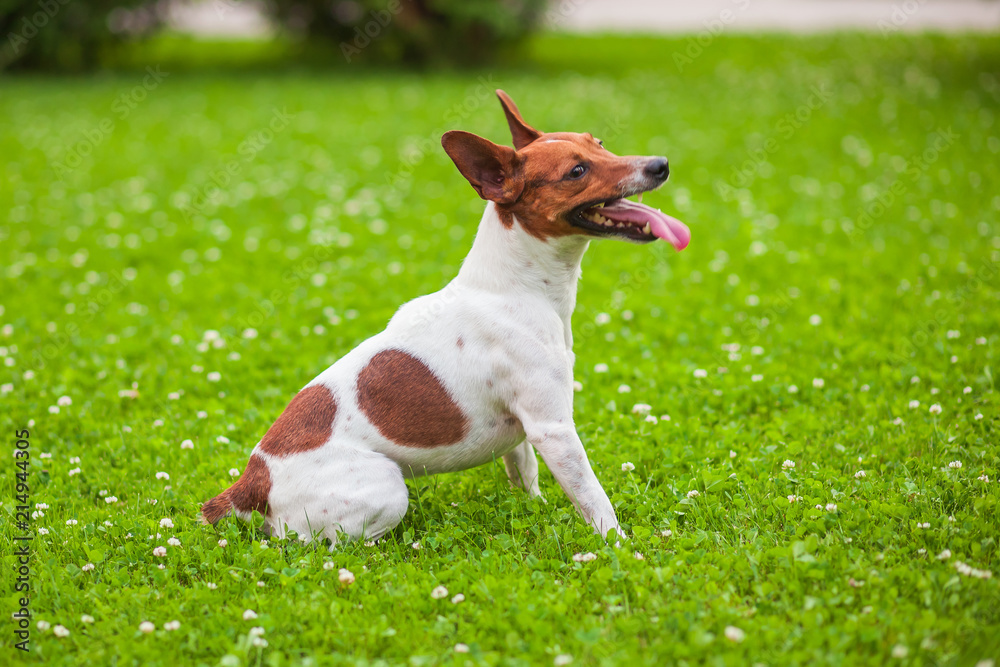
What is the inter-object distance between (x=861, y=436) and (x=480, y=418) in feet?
8.42

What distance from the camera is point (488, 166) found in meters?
4.15

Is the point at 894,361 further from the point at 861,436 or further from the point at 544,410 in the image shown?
the point at 544,410

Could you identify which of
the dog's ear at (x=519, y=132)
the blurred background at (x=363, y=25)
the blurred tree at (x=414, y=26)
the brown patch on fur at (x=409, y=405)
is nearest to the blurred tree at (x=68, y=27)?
the blurred background at (x=363, y=25)

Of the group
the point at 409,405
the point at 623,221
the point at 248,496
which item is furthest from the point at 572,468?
the point at 248,496

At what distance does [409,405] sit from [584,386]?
7.63 ft

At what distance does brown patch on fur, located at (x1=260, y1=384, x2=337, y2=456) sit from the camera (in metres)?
4.14

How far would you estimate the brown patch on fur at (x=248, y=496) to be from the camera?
13.9 ft

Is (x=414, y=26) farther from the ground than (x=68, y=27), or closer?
farther from the ground

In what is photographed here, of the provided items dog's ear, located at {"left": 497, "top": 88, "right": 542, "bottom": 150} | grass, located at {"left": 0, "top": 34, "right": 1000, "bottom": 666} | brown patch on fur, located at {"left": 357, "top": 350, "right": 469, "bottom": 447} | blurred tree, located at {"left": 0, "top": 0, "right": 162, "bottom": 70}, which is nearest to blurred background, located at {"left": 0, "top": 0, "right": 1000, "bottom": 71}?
blurred tree, located at {"left": 0, "top": 0, "right": 162, "bottom": 70}

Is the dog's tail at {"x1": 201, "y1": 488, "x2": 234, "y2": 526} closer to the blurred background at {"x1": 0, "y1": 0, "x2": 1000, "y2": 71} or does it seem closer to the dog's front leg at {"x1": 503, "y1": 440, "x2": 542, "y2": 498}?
the dog's front leg at {"x1": 503, "y1": 440, "x2": 542, "y2": 498}

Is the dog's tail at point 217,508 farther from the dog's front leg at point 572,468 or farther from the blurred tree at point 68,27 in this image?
the blurred tree at point 68,27

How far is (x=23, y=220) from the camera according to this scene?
10.7 m

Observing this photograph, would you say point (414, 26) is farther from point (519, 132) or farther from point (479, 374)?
point (479, 374)

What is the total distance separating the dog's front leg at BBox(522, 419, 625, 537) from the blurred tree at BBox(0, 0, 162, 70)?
1970 centimetres
